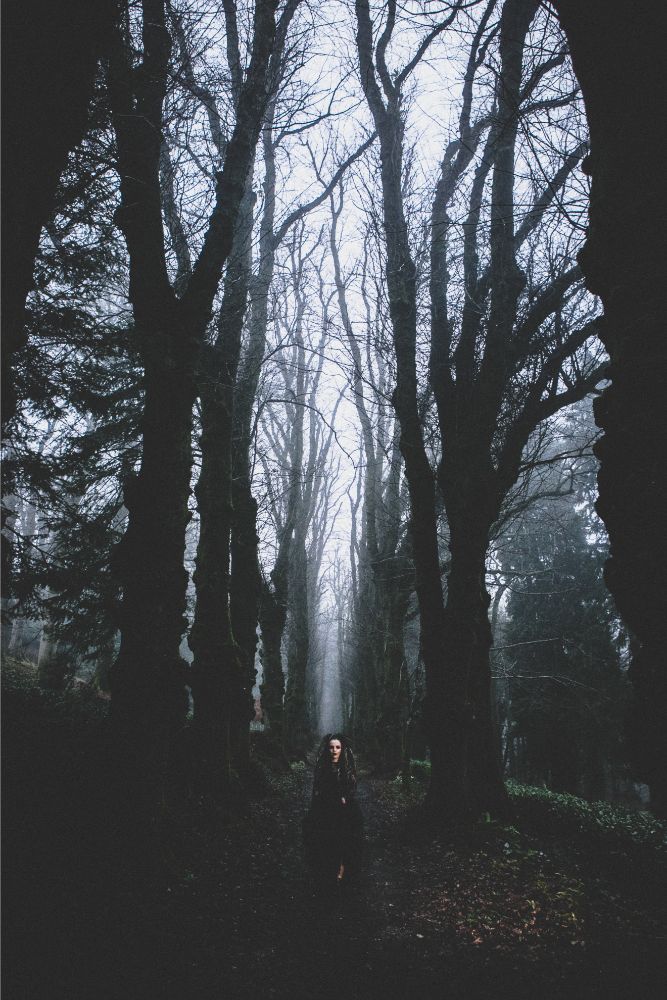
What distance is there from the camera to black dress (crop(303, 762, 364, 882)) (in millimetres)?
5380

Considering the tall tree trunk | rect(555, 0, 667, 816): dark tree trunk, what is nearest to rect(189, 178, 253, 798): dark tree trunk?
the tall tree trunk

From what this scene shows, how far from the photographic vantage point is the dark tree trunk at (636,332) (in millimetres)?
1535

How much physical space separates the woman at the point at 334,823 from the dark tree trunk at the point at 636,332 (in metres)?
4.92

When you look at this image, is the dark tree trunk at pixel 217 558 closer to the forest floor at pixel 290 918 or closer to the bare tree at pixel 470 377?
the forest floor at pixel 290 918

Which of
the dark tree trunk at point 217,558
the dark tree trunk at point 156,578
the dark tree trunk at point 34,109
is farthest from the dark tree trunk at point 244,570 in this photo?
the dark tree trunk at point 34,109

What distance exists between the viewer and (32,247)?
1994 millimetres

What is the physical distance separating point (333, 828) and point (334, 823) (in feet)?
0.20

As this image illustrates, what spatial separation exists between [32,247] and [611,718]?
73.3 ft

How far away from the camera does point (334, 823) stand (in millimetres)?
5609

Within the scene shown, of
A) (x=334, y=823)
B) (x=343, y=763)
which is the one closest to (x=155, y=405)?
(x=343, y=763)

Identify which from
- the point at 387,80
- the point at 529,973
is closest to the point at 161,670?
the point at 529,973

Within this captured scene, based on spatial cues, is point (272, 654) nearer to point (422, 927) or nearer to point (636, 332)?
point (422, 927)

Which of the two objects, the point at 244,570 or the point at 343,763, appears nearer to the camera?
the point at 343,763

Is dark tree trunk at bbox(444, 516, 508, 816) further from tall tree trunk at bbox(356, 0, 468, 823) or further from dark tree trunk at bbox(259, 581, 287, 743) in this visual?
dark tree trunk at bbox(259, 581, 287, 743)
